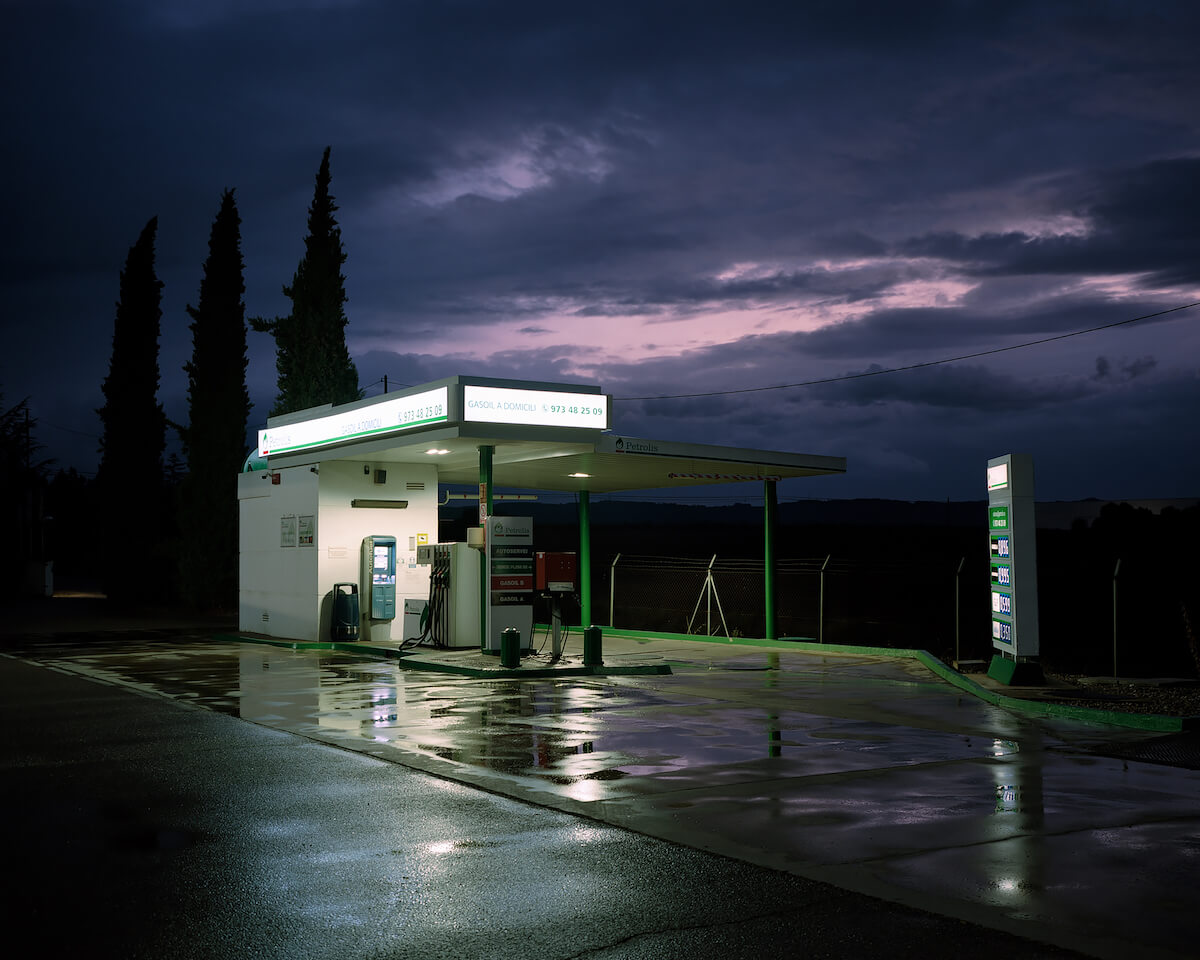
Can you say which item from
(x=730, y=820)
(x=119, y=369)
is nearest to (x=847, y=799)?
(x=730, y=820)

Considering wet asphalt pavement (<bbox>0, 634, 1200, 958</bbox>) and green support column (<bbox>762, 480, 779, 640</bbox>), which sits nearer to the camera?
wet asphalt pavement (<bbox>0, 634, 1200, 958</bbox>)

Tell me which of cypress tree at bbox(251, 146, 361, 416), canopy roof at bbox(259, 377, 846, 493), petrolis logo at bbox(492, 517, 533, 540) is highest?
cypress tree at bbox(251, 146, 361, 416)

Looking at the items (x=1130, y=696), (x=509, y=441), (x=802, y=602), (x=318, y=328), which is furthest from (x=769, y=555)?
(x=802, y=602)

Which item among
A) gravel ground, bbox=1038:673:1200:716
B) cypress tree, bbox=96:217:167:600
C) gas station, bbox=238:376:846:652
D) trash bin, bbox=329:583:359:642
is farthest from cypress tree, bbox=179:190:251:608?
gravel ground, bbox=1038:673:1200:716

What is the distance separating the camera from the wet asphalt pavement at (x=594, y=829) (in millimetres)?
5488

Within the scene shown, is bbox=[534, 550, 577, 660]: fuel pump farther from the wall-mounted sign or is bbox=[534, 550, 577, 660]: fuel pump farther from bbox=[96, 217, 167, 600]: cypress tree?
bbox=[96, 217, 167, 600]: cypress tree

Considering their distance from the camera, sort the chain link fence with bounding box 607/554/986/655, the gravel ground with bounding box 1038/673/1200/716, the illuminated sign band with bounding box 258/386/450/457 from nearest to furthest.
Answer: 1. the gravel ground with bounding box 1038/673/1200/716
2. the illuminated sign band with bounding box 258/386/450/457
3. the chain link fence with bounding box 607/554/986/655

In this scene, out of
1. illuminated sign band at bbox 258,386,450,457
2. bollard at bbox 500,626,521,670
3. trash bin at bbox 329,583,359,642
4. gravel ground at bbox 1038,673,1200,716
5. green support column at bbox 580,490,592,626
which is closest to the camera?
gravel ground at bbox 1038,673,1200,716

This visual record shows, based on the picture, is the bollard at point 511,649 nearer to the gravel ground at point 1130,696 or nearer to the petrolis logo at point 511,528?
the petrolis logo at point 511,528

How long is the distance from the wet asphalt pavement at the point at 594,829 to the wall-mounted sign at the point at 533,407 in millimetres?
5466

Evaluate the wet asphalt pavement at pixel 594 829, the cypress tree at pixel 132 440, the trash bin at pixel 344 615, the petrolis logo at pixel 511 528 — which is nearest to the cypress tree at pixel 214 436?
the cypress tree at pixel 132 440

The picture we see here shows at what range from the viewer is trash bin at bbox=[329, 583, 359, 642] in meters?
22.6

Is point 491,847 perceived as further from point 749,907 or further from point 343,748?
point 343,748

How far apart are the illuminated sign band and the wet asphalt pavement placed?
5705 millimetres
